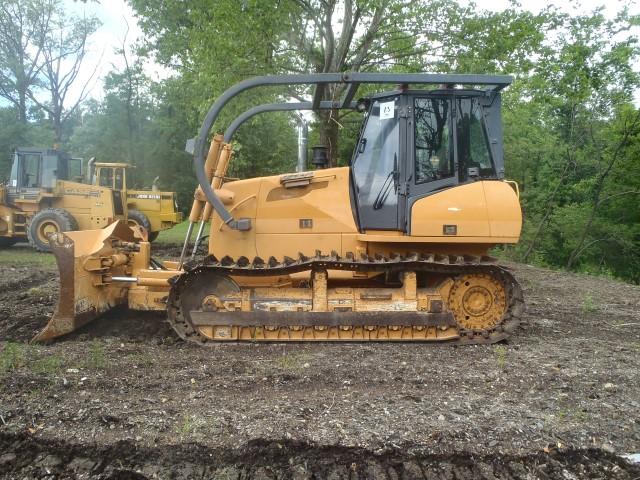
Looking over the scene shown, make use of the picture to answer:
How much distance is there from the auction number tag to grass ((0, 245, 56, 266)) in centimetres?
942

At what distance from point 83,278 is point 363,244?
311 cm

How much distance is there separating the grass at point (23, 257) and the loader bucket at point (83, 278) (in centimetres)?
683

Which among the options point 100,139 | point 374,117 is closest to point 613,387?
point 374,117

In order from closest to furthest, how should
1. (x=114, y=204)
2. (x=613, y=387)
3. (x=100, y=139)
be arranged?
1. (x=613, y=387)
2. (x=114, y=204)
3. (x=100, y=139)

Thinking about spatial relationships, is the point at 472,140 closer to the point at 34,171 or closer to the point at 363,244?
the point at 363,244

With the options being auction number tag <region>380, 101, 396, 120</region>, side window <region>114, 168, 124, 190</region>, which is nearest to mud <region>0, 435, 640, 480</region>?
auction number tag <region>380, 101, 396, 120</region>

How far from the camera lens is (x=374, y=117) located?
229 inches

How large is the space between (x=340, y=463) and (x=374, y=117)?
3.88 meters

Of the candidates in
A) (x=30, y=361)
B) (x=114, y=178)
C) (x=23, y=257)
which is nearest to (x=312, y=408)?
(x=30, y=361)

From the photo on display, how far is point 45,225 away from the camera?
14.9 metres

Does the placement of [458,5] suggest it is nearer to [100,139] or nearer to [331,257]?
[331,257]

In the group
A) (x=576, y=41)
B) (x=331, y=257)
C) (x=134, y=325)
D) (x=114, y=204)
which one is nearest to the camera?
(x=331, y=257)

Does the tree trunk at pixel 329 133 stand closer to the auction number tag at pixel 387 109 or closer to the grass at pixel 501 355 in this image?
the auction number tag at pixel 387 109

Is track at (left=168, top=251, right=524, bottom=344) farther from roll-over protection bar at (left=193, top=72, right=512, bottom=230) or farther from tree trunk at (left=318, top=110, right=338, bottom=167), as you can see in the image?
tree trunk at (left=318, top=110, right=338, bottom=167)
